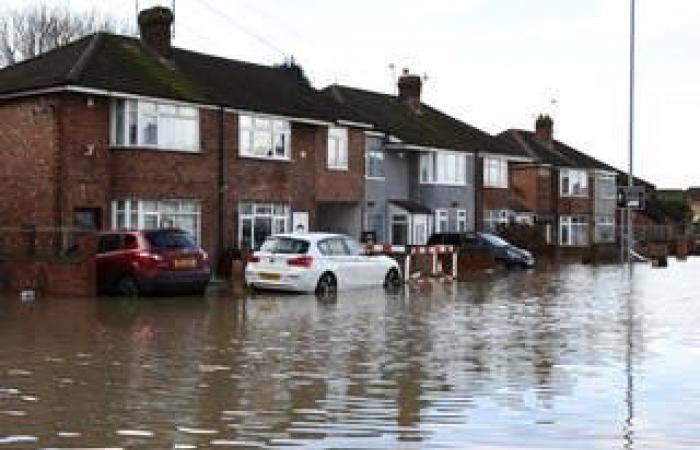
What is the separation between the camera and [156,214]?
31.1 m

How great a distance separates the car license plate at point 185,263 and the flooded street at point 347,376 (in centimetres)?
218

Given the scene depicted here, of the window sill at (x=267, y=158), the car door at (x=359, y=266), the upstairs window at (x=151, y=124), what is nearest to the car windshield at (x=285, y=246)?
the car door at (x=359, y=266)

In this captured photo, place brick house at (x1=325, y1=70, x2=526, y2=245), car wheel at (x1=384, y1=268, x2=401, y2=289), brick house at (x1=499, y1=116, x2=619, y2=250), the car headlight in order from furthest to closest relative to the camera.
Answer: brick house at (x1=499, y1=116, x2=619, y2=250)
brick house at (x1=325, y1=70, x2=526, y2=245)
the car headlight
car wheel at (x1=384, y1=268, x2=401, y2=289)

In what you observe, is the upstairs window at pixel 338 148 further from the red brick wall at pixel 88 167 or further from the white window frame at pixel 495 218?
the white window frame at pixel 495 218

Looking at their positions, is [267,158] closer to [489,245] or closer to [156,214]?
[156,214]

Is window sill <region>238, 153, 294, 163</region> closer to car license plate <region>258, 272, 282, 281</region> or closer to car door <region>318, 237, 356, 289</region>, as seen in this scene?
car door <region>318, 237, 356, 289</region>

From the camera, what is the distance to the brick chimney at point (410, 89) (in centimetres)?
5275

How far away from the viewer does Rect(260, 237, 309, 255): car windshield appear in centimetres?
2538

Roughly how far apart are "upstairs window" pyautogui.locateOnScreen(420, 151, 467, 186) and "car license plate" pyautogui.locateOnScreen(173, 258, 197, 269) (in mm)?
24074

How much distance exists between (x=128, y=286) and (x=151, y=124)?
748cm

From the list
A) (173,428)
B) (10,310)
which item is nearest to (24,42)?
(10,310)

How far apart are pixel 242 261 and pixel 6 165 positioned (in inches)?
278

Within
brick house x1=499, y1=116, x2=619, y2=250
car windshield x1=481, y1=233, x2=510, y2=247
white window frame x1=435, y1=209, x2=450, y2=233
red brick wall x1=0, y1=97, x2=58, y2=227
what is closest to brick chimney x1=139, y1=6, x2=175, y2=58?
red brick wall x1=0, y1=97, x2=58, y2=227

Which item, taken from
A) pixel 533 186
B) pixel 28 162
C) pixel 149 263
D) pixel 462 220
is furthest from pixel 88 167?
pixel 533 186
